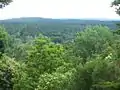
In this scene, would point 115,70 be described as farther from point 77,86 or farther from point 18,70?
point 18,70

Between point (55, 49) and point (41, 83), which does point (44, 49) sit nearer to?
point (55, 49)

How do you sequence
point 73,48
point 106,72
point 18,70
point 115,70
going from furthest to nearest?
point 73,48 < point 18,70 < point 106,72 < point 115,70

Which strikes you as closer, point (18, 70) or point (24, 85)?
point (24, 85)

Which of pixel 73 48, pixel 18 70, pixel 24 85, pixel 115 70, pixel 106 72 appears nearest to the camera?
pixel 115 70

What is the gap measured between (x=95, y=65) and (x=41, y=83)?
6.65 metres

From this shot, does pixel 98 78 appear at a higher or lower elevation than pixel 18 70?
higher

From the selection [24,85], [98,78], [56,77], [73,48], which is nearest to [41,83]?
[56,77]

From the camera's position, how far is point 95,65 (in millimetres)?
23375

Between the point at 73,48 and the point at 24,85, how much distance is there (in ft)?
82.0

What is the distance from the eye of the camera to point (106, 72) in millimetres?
21328

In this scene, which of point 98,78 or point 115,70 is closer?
point 115,70

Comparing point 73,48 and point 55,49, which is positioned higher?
point 55,49

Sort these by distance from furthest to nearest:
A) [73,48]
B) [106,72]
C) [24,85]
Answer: [73,48] → [24,85] → [106,72]

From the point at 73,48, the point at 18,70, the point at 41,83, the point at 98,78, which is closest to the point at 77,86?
the point at 98,78
